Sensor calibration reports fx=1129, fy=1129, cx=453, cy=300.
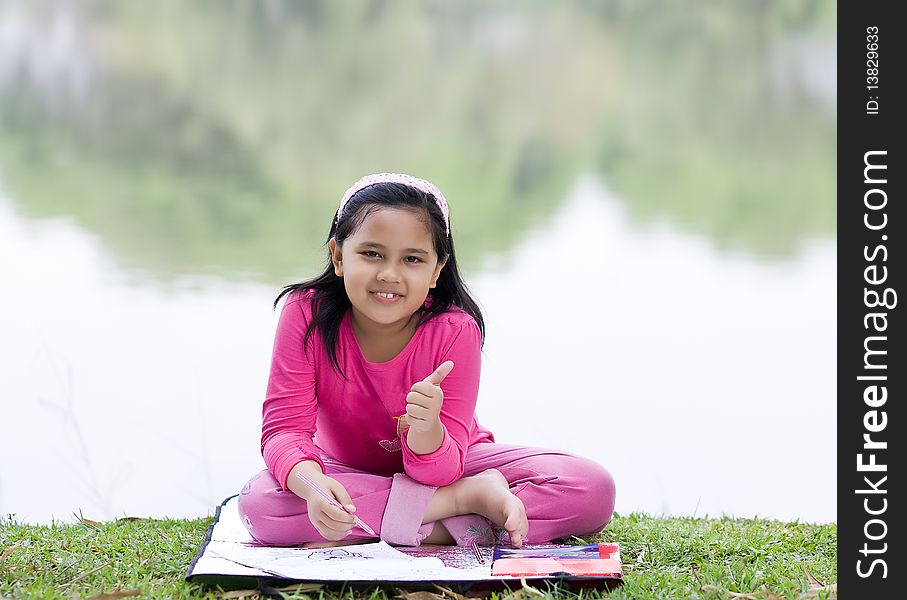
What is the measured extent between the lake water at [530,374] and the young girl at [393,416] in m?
0.71

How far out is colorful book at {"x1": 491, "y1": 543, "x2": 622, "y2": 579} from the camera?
1.74 meters

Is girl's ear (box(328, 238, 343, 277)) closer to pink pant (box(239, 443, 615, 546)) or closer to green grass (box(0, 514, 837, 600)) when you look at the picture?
pink pant (box(239, 443, 615, 546))

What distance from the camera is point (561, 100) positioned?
244 inches

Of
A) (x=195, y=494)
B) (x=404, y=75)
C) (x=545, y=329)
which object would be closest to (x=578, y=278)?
(x=545, y=329)

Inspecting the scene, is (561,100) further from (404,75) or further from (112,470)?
(112,470)

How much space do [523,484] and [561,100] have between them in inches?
174

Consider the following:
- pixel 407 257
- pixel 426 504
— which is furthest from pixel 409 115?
pixel 426 504

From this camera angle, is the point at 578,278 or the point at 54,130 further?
the point at 54,130

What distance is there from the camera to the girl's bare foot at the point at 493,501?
75.6 inches

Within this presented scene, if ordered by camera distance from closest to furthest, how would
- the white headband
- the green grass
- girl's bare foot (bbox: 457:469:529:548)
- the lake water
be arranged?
the green grass, girl's bare foot (bbox: 457:469:529:548), the white headband, the lake water

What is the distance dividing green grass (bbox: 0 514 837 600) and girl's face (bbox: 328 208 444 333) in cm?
50
